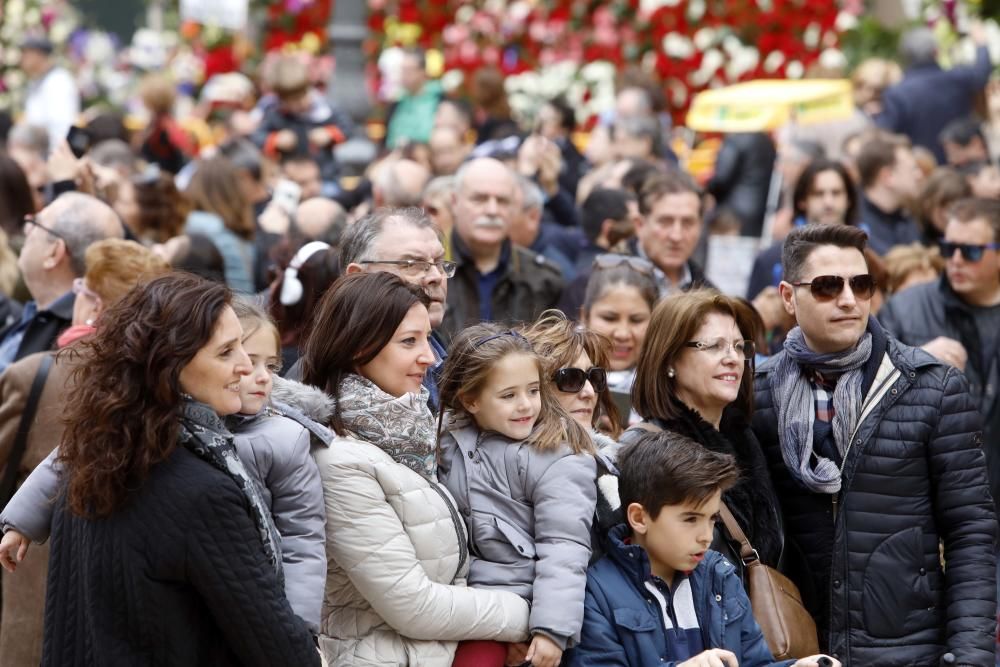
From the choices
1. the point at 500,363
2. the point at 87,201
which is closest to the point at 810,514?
the point at 500,363

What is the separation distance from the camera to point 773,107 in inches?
452

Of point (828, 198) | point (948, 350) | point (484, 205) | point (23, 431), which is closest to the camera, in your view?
point (23, 431)

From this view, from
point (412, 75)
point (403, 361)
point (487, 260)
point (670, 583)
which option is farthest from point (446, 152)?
point (670, 583)

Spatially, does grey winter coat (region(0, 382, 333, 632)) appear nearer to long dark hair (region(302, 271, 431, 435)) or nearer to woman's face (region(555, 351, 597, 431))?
long dark hair (region(302, 271, 431, 435))

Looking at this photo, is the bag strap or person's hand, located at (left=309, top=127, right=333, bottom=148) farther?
person's hand, located at (left=309, top=127, right=333, bottom=148)

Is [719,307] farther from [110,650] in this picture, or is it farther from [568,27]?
[568,27]

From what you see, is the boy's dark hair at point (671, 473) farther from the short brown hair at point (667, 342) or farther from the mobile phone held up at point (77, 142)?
the mobile phone held up at point (77, 142)

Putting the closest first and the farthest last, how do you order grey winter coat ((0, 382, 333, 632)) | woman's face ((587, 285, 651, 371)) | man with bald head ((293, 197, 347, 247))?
1. grey winter coat ((0, 382, 333, 632))
2. woman's face ((587, 285, 651, 371))
3. man with bald head ((293, 197, 347, 247))

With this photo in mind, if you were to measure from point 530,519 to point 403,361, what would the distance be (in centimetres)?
57

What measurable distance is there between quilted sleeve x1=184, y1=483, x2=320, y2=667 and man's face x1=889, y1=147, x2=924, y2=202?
6.66 meters

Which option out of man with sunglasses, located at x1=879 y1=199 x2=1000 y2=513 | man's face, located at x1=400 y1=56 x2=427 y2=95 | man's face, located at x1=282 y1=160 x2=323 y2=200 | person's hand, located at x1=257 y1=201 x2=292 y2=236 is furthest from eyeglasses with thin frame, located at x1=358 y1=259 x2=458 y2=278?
man's face, located at x1=400 y1=56 x2=427 y2=95

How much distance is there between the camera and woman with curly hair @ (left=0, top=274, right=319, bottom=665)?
139 inches

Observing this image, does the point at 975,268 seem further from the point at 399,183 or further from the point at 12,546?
the point at 12,546

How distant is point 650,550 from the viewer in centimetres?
432
